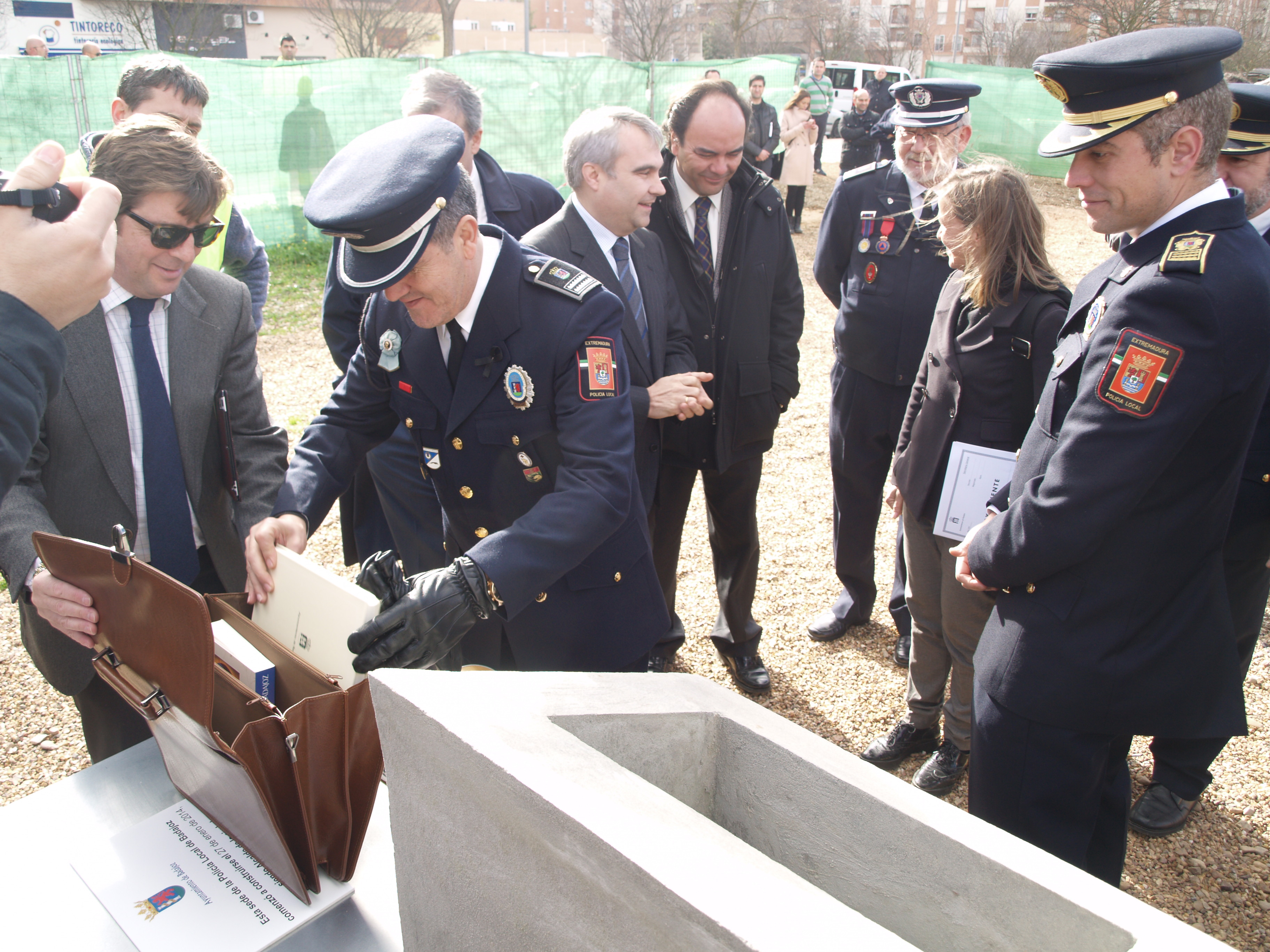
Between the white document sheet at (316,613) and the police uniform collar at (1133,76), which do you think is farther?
the police uniform collar at (1133,76)

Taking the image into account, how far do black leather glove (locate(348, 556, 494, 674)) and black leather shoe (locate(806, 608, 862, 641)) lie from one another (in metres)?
2.58

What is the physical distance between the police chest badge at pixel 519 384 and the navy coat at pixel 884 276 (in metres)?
1.96

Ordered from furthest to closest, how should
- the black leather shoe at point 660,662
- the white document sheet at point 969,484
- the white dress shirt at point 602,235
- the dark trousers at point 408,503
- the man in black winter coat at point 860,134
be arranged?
the man in black winter coat at point 860,134 → the black leather shoe at point 660,662 → the dark trousers at point 408,503 → the white dress shirt at point 602,235 → the white document sheet at point 969,484

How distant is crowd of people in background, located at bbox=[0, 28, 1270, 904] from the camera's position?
168 cm

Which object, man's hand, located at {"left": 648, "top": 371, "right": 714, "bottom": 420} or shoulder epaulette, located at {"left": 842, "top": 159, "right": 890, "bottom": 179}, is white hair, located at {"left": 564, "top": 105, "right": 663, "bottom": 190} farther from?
shoulder epaulette, located at {"left": 842, "top": 159, "right": 890, "bottom": 179}

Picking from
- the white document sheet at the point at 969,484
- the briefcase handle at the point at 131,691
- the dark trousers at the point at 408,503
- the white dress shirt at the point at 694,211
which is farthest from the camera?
the white dress shirt at the point at 694,211

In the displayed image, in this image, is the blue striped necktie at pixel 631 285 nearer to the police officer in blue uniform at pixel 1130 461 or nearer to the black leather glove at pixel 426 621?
the police officer in blue uniform at pixel 1130 461

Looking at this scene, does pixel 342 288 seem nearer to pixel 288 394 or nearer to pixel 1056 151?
pixel 1056 151

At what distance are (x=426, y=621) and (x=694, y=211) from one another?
2.44 meters

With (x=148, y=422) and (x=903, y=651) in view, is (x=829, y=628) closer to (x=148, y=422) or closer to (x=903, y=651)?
(x=903, y=651)

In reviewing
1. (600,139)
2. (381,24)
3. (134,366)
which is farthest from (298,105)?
(381,24)

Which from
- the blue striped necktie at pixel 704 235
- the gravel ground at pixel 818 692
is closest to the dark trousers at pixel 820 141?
the gravel ground at pixel 818 692

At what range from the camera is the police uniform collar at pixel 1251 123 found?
9.43 feet

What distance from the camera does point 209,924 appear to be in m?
1.36
